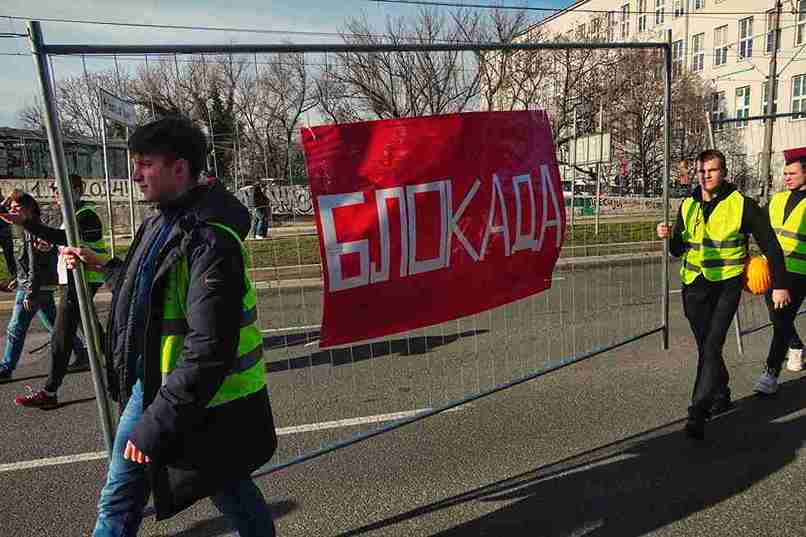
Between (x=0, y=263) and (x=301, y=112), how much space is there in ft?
40.7

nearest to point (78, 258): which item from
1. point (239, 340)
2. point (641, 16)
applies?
point (239, 340)

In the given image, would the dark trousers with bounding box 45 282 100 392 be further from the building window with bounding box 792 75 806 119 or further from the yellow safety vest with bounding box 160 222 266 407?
the building window with bounding box 792 75 806 119

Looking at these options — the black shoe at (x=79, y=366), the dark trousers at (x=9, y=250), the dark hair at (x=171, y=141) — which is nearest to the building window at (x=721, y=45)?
the dark trousers at (x=9, y=250)

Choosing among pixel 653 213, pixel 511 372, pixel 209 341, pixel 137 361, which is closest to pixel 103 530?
pixel 137 361

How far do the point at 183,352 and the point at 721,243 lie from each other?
330 cm

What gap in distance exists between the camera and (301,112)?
291 centimetres

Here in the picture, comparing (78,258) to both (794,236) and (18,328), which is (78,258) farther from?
(794,236)

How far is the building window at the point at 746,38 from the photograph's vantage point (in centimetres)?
3678

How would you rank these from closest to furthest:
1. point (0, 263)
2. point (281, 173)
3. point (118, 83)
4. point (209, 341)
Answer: point (209, 341), point (118, 83), point (281, 173), point (0, 263)

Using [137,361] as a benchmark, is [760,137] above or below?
above

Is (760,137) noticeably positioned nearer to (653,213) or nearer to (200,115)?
(653,213)

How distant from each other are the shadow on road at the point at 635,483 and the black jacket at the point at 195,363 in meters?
1.06

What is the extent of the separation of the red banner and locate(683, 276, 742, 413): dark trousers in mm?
1027

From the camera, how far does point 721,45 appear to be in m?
39.0
